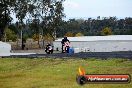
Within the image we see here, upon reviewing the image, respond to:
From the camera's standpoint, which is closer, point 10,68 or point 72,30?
point 10,68

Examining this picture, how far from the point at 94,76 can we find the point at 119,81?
66cm

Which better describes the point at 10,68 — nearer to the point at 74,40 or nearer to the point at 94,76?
the point at 94,76

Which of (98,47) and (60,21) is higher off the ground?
(60,21)

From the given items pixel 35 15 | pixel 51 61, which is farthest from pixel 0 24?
pixel 51 61

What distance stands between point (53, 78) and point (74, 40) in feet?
139

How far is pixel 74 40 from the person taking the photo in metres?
62.3

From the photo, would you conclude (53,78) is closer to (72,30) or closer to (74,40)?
(74,40)

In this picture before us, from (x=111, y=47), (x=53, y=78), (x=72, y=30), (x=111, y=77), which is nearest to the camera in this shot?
(x=111, y=77)

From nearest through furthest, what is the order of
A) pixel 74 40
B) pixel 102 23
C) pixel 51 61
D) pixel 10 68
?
pixel 10 68, pixel 51 61, pixel 74 40, pixel 102 23

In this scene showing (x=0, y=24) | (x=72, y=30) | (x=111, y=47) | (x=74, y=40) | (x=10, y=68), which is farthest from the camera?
(x=72, y=30)

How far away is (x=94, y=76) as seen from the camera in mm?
9906

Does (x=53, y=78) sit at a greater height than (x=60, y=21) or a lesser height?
lesser

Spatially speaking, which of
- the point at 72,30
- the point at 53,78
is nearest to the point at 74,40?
the point at 53,78

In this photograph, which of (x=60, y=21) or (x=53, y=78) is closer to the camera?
(x=53, y=78)
